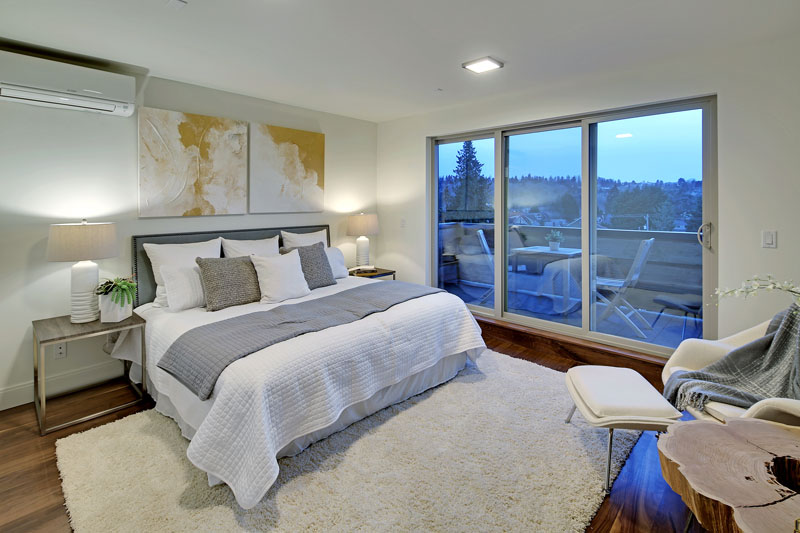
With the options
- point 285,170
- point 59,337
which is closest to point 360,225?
→ point 285,170

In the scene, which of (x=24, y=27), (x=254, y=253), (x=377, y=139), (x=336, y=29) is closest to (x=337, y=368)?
(x=254, y=253)

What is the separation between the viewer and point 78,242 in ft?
8.86

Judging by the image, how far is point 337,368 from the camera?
2.40 metres

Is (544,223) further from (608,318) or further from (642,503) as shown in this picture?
(642,503)

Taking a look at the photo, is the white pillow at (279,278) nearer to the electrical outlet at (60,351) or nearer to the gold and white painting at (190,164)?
the gold and white painting at (190,164)

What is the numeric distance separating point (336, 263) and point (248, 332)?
5.97 feet

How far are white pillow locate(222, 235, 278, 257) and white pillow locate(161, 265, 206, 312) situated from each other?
1.59ft

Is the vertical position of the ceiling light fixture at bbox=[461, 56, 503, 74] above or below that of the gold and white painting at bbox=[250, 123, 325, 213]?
above

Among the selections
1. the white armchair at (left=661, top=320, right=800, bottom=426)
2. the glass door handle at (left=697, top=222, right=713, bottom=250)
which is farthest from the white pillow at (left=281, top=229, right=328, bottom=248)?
the glass door handle at (left=697, top=222, right=713, bottom=250)

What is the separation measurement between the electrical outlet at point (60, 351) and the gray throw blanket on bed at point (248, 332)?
1.19 metres

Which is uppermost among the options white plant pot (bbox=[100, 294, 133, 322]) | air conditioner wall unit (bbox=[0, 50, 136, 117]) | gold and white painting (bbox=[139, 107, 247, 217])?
air conditioner wall unit (bbox=[0, 50, 136, 117])

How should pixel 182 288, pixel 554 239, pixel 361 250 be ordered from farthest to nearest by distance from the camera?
pixel 361 250 → pixel 554 239 → pixel 182 288

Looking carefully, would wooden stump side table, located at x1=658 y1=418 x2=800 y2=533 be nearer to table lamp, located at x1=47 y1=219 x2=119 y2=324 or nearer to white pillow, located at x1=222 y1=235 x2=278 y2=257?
white pillow, located at x1=222 y1=235 x2=278 y2=257

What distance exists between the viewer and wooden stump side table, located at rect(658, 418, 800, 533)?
1.14m
